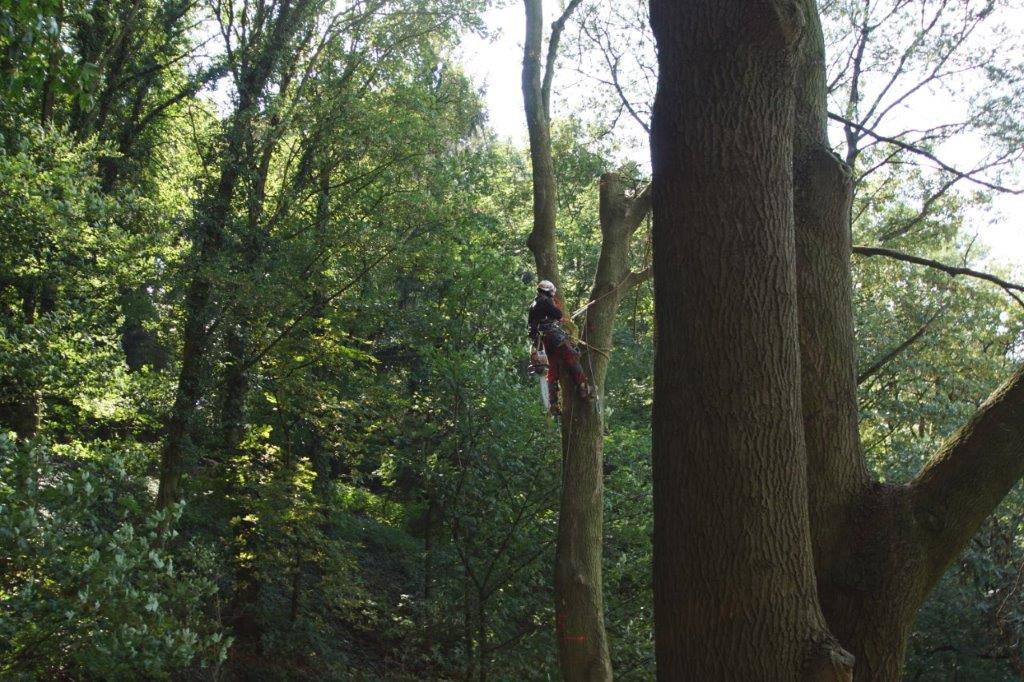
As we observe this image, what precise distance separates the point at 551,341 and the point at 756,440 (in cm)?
434

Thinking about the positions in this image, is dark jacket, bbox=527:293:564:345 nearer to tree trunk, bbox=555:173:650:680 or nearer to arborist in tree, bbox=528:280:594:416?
arborist in tree, bbox=528:280:594:416

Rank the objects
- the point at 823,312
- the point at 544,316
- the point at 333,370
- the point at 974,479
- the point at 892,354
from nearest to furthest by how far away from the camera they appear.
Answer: the point at 974,479 → the point at 823,312 → the point at 544,316 → the point at 892,354 → the point at 333,370

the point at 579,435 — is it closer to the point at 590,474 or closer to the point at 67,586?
the point at 590,474

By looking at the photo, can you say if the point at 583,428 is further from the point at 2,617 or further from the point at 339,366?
the point at 339,366

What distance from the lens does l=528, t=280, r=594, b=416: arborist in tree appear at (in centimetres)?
684

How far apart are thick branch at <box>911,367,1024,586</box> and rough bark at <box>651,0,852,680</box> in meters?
0.57

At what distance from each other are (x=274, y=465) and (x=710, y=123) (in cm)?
1005

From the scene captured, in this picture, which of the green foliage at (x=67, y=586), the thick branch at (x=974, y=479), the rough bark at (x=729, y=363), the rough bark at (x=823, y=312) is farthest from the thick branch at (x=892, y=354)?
the green foliage at (x=67, y=586)

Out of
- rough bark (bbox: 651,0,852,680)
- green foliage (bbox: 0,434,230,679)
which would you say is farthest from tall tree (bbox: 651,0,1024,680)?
green foliage (bbox: 0,434,230,679)

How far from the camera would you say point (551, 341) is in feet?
22.9

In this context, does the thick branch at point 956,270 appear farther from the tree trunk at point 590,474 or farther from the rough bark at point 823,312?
the tree trunk at point 590,474

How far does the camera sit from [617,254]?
7.15m

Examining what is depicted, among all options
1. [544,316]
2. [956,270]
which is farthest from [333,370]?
[956,270]

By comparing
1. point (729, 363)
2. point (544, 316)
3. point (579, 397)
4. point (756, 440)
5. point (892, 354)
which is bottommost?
point (756, 440)
